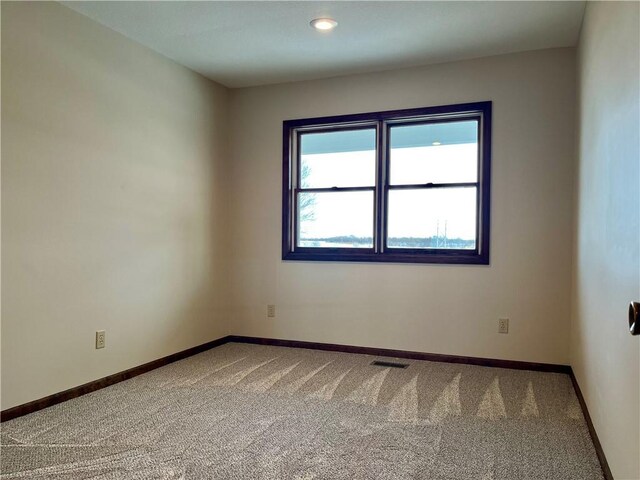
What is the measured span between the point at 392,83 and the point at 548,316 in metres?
2.22

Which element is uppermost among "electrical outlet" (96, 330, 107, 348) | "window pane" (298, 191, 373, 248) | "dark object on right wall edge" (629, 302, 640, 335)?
"window pane" (298, 191, 373, 248)

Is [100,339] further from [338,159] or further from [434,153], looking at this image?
[434,153]

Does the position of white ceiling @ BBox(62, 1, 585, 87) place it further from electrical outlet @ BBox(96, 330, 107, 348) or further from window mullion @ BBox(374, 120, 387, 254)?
electrical outlet @ BBox(96, 330, 107, 348)

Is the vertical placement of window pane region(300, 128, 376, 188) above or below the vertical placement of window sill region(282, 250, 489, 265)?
above

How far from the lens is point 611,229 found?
1.93m

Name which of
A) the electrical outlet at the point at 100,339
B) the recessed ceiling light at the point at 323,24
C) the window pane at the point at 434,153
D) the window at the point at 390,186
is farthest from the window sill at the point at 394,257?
the recessed ceiling light at the point at 323,24

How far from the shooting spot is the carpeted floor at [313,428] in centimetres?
196

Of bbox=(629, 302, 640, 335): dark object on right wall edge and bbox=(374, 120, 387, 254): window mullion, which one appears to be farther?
bbox=(374, 120, 387, 254): window mullion

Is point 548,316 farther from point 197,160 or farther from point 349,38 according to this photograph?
point 197,160

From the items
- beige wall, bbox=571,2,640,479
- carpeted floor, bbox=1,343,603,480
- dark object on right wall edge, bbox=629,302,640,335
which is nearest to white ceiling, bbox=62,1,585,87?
beige wall, bbox=571,2,640,479

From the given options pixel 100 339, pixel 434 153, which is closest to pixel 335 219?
pixel 434 153

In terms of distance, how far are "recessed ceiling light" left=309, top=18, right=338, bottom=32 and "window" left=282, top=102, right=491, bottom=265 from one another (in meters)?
1.00

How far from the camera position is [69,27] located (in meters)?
2.79

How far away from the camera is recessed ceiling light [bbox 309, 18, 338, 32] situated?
296 centimetres
